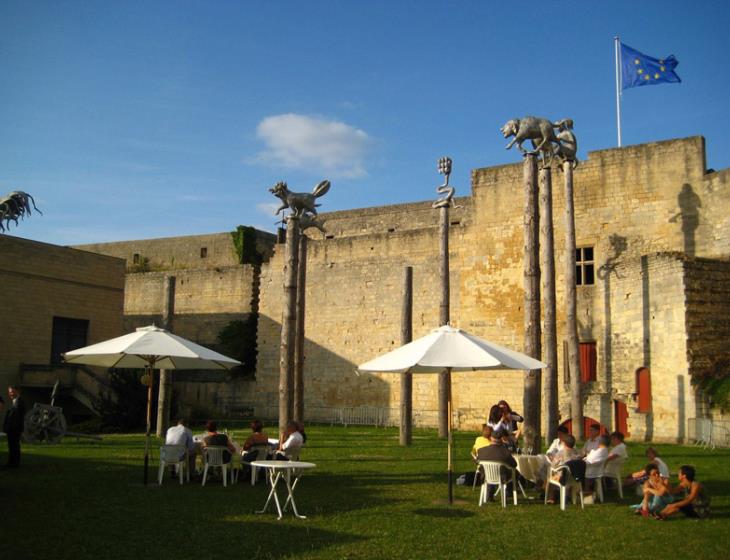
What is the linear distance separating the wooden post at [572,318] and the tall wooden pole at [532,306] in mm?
5269

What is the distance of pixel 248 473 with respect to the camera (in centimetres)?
1187

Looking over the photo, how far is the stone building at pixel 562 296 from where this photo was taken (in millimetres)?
19312

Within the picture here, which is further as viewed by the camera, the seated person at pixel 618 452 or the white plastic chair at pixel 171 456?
the white plastic chair at pixel 171 456

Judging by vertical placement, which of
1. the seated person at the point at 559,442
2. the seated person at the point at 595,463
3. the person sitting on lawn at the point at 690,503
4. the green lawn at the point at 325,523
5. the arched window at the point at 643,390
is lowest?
the green lawn at the point at 325,523

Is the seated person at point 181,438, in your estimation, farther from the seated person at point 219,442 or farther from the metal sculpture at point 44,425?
the metal sculpture at point 44,425

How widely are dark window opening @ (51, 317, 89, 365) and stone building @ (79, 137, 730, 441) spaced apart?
17.6 ft

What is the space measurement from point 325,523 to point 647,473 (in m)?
4.05

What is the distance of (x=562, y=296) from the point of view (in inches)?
949

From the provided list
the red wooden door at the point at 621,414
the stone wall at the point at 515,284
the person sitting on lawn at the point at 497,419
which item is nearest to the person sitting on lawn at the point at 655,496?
the person sitting on lawn at the point at 497,419

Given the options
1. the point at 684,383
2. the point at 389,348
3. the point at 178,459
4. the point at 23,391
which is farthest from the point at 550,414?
the point at 23,391

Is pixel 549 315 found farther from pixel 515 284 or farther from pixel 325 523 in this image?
pixel 325 523

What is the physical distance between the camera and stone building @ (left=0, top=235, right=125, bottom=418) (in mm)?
25172

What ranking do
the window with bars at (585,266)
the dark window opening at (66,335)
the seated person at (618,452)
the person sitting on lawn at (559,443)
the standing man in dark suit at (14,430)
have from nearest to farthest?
1. the person sitting on lawn at (559,443)
2. the seated person at (618,452)
3. the standing man in dark suit at (14,430)
4. the window with bars at (585,266)
5. the dark window opening at (66,335)

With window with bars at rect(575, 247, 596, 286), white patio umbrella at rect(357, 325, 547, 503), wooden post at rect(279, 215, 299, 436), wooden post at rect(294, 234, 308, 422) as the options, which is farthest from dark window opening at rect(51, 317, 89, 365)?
white patio umbrella at rect(357, 325, 547, 503)
